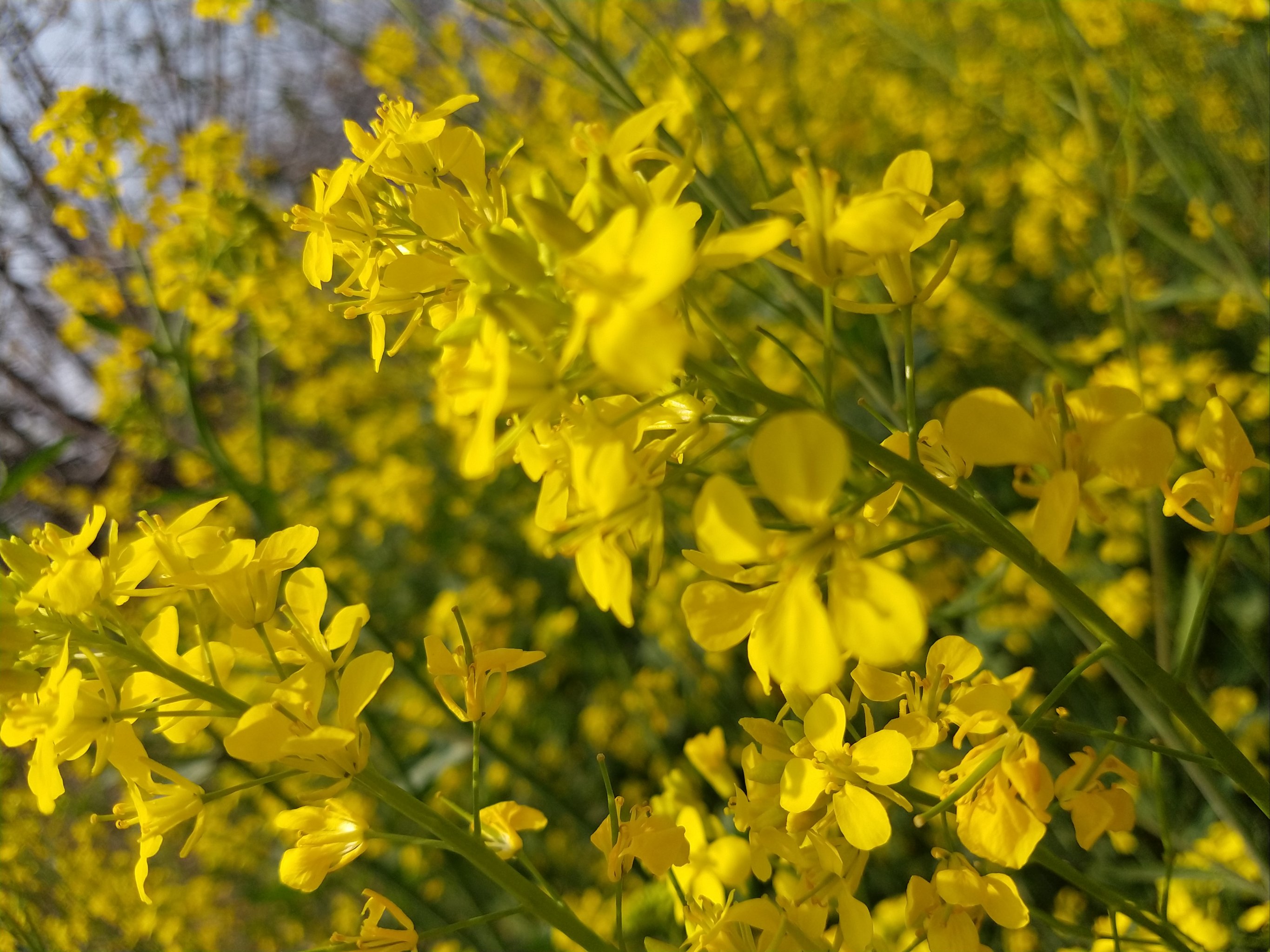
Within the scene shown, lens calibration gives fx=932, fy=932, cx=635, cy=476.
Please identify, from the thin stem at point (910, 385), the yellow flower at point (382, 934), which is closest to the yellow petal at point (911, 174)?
the thin stem at point (910, 385)

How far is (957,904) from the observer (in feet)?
2.71

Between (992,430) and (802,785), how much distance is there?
353 millimetres

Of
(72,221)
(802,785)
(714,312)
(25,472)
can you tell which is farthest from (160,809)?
(714,312)

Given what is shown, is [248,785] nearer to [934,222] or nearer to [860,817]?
[860,817]

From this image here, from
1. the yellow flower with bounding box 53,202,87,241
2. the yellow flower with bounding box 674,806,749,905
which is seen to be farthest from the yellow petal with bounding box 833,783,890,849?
the yellow flower with bounding box 53,202,87,241

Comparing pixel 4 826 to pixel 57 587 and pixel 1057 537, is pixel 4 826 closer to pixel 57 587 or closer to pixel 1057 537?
pixel 57 587

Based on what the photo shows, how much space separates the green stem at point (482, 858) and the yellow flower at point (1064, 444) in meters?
0.58

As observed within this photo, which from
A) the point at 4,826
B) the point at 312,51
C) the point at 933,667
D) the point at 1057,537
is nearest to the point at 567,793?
the point at 4,826

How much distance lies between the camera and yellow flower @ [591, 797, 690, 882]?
0.94m

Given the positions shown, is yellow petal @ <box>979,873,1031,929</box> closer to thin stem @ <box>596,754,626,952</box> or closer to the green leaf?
thin stem @ <box>596,754,626,952</box>

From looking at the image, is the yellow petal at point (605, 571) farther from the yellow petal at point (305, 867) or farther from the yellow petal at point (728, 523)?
the yellow petal at point (305, 867)

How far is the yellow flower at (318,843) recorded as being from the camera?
2.80ft

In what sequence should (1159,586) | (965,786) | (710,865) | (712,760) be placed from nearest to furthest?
(965,786) → (710,865) → (712,760) → (1159,586)

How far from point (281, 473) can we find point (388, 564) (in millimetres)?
949
